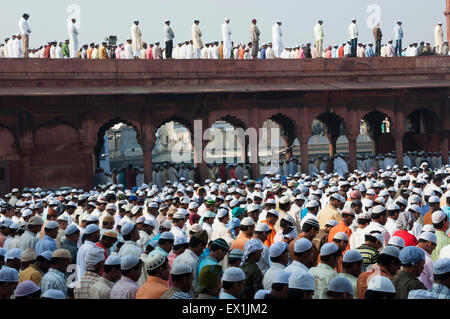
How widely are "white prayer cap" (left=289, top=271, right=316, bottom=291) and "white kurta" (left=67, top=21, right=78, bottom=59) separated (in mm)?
15645

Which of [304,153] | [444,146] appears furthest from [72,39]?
[444,146]

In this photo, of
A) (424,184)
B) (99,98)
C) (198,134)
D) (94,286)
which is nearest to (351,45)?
(198,134)

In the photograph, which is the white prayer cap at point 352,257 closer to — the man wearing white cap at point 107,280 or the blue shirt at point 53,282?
the man wearing white cap at point 107,280

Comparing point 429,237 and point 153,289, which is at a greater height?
point 429,237

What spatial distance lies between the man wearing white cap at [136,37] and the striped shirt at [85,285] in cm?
1476

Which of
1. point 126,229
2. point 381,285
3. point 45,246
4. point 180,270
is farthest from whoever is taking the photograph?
point 45,246

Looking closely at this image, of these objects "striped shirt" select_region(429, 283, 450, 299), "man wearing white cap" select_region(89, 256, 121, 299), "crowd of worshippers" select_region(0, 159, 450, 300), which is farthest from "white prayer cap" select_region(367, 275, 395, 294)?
"man wearing white cap" select_region(89, 256, 121, 299)

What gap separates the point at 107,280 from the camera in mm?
4977

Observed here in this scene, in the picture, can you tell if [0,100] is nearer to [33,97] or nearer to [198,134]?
[33,97]

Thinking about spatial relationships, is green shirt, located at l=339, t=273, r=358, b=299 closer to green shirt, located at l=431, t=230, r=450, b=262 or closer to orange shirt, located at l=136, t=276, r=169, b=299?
orange shirt, located at l=136, t=276, r=169, b=299

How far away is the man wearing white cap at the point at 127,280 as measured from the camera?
474 centimetres

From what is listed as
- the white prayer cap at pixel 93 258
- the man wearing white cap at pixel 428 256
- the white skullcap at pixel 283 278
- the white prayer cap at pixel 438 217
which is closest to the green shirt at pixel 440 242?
the white prayer cap at pixel 438 217

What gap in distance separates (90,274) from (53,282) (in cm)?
36

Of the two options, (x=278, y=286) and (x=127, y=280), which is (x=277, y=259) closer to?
(x=278, y=286)
